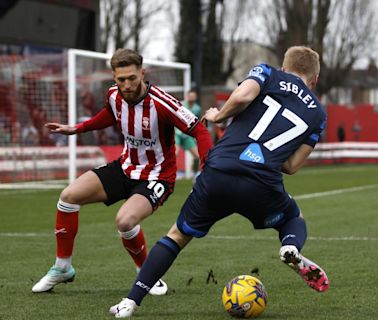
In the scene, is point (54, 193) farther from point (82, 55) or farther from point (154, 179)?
point (154, 179)

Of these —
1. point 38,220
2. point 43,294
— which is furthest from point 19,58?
point 43,294

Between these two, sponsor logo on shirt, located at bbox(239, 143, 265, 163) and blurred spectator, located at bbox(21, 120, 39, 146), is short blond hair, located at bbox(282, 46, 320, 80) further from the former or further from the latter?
blurred spectator, located at bbox(21, 120, 39, 146)

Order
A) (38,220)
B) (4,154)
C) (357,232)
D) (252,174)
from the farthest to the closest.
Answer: (4,154) → (38,220) → (357,232) → (252,174)

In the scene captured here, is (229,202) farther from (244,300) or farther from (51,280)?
(51,280)

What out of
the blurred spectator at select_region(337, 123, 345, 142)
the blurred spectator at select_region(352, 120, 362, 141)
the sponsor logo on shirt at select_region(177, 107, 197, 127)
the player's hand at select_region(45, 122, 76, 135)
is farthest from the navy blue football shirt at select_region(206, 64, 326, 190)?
the blurred spectator at select_region(352, 120, 362, 141)

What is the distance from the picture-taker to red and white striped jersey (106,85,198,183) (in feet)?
23.0

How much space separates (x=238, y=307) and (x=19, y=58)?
1590 centimetres

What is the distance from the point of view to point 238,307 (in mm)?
6145

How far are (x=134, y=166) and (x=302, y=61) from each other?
1699 millimetres

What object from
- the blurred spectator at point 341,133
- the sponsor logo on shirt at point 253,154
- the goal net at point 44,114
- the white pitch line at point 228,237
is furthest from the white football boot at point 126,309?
the blurred spectator at point 341,133

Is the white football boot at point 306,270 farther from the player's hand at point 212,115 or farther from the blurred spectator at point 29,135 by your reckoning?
the blurred spectator at point 29,135

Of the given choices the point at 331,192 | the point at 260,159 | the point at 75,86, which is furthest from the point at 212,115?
the point at 75,86

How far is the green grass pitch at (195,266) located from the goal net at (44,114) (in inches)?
222

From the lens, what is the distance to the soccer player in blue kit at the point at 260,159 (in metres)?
5.90
